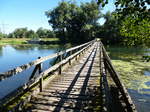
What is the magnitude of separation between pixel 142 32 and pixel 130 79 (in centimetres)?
756

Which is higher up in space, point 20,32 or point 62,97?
point 20,32

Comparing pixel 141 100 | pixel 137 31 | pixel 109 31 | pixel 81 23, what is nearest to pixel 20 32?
pixel 81 23

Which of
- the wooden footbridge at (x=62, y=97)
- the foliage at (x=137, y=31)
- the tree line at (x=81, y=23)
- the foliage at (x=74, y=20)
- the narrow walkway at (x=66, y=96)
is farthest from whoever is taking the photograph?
the foliage at (x=74, y=20)

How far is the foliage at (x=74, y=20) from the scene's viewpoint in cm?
6014

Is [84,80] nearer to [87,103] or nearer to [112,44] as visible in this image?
[87,103]

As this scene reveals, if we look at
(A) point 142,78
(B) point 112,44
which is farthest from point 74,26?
(A) point 142,78

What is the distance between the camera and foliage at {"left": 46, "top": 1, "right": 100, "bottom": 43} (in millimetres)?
60141

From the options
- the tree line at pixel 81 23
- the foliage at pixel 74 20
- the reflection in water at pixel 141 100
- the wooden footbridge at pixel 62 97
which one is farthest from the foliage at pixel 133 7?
the foliage at pixel 74 20

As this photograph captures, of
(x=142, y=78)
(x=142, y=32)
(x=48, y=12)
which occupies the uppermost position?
(x=48, y=12)

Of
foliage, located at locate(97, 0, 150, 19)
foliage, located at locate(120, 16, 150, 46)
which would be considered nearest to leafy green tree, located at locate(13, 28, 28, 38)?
foliage, located at locate(120, 16, 150, 46)

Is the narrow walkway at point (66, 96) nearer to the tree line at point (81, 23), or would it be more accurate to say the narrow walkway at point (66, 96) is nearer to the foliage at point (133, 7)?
the foliage at point (133, 7)

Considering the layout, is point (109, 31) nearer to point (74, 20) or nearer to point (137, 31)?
point (74, 20)

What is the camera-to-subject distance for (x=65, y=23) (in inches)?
2539

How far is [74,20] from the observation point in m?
63.1
